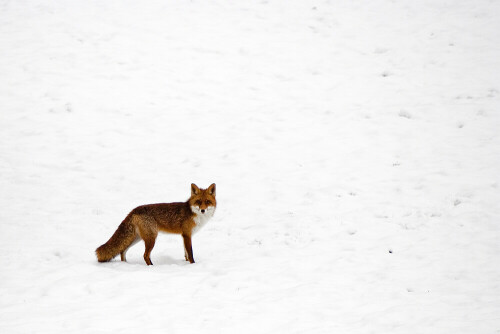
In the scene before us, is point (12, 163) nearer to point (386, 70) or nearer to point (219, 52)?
point (219, 52)

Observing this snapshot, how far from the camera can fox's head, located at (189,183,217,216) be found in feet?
28.7

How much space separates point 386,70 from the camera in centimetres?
1738

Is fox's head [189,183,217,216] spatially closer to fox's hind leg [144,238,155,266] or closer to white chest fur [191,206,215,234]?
white chest fur [191,206,215,234]

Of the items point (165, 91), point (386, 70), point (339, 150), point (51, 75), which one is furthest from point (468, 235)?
point (51, 75)

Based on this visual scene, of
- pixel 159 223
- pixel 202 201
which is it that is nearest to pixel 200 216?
→ pixel 202 201

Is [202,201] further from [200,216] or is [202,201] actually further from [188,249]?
[188,249]

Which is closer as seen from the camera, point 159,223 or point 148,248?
point 148,248

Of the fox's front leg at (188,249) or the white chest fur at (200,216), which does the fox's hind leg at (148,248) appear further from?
the white chest fur at (200,216)

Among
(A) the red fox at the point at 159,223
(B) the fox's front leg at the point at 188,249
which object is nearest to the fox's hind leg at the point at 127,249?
(A) the red fox at the point at 159,223

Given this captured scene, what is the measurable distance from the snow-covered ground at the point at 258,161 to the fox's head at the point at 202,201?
103cm

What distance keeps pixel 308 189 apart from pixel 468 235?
12.9 feet

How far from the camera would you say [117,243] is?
28.1 feet

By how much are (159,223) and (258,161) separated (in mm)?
4924

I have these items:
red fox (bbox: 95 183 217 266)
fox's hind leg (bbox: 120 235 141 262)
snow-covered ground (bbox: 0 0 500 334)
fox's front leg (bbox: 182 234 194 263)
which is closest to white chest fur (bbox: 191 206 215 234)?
red fox (bbox: 95 183 217 266)
